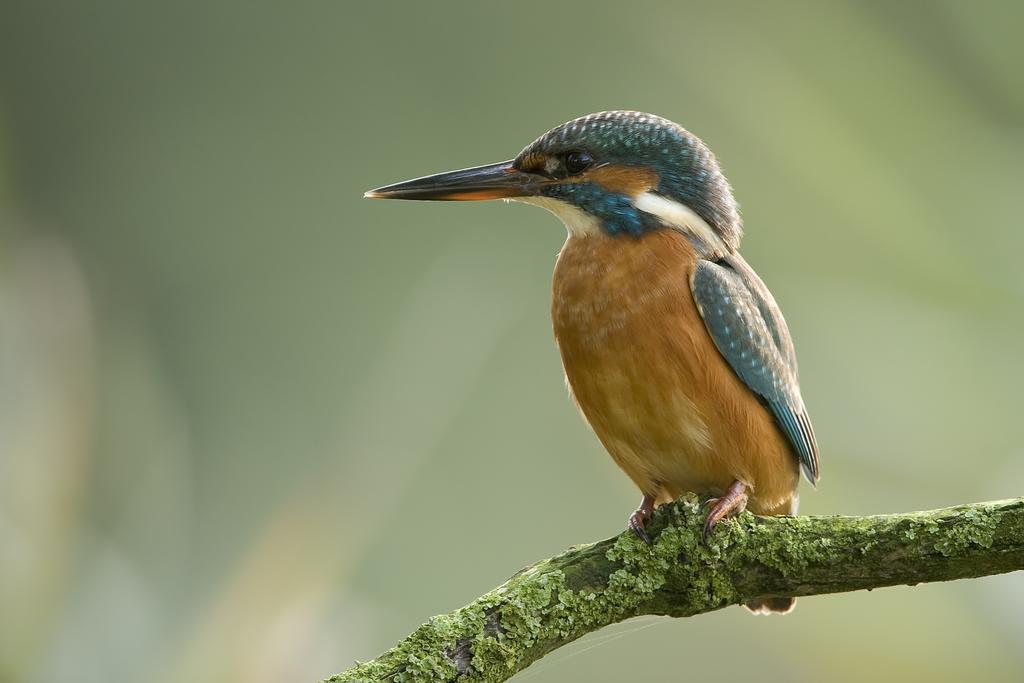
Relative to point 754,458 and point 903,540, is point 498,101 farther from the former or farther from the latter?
point 903,540

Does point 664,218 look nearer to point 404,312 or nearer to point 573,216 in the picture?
point 573,216

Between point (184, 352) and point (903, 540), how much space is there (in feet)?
11.0

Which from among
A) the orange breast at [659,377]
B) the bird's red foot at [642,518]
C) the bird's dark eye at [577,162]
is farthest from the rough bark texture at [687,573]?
the bird's dark eye at [577,162]

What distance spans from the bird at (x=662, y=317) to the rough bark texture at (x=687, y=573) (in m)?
0.14

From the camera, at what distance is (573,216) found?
2361 millimetres

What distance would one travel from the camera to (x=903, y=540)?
63.0 inches

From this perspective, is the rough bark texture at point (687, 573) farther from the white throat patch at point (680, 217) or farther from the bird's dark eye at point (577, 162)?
the bird's dark eye at point (577, 162)

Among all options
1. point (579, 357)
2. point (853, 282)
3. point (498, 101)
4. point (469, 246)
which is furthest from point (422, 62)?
point (579, 357)

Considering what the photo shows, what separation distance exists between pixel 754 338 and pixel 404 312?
6.56 ft

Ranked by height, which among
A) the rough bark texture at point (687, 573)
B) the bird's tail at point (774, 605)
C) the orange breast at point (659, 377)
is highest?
the orange breast at point (659, 377)

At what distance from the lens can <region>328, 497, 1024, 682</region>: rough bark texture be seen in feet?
5.08

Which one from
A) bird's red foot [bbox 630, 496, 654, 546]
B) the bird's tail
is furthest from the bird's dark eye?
the bird's tail

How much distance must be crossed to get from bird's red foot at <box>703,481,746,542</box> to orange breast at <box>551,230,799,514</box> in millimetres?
31

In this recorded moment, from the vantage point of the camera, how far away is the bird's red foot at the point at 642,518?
181 centimetres
